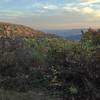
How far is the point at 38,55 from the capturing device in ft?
31.2

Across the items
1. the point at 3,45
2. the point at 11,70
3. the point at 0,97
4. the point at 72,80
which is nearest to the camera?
the point at 0,97

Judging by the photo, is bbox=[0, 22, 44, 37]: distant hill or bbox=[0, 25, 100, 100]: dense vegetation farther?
bbox=[0, 22, 44, 37]: distant hill

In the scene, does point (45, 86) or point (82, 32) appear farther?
point (82, 32)

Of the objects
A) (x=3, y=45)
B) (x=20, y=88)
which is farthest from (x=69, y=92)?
(x=3, y=45)

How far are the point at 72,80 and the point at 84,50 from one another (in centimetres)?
81

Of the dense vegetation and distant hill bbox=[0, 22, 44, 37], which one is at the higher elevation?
distant hill bbox=[0, 22, 44, 37]

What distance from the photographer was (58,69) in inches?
334

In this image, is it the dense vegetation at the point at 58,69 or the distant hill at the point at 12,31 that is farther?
the distant hill at the point at 12,31

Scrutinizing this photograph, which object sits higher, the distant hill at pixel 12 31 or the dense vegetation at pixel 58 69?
the distant hill at pixel 12 31

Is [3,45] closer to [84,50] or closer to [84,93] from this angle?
[84,50]

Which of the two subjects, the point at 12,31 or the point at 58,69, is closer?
the point at 58,69

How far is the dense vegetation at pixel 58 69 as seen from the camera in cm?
804

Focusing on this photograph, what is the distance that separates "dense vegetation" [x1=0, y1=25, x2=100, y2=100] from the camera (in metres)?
8.04

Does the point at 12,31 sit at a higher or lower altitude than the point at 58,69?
higher
